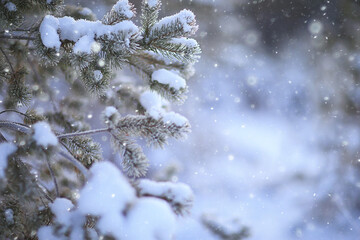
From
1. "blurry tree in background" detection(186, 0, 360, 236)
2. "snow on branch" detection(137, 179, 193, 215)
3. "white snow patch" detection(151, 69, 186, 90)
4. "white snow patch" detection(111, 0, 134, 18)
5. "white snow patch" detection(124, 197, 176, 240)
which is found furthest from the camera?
"blurry tree in background" detection(186, 0, 360, 236)

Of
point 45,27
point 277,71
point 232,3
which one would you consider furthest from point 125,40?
point 277,71

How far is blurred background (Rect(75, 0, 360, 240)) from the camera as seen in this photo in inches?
237

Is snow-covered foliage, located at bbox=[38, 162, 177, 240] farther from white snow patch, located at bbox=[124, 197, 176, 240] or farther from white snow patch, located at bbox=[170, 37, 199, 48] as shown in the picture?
white snow patch, located at bbox=[170, 37, 199, 48]

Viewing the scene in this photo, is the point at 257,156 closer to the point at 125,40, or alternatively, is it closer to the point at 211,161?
the point at 211,161

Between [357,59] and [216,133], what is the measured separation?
3.90 meters

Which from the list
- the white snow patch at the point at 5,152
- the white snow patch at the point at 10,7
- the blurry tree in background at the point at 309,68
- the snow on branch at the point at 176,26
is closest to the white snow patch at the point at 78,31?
the snow on branch at the point at 176,26

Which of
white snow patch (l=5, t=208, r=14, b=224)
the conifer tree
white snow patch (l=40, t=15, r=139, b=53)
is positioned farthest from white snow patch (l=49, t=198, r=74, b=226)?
white snow patch (l=40, t=15, r=139, b=53)

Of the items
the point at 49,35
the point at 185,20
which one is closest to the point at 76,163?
the point at 49,35

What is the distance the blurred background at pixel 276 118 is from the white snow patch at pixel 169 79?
450cm

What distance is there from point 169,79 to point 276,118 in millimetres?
6901

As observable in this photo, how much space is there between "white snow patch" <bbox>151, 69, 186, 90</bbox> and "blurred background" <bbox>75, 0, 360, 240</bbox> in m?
4.50

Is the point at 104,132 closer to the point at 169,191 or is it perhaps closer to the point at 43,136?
the point at 43,136

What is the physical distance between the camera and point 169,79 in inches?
51.5

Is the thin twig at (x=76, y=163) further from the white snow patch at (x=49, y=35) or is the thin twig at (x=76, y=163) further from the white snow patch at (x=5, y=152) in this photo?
the white snow patch at (x=49, y=35)
